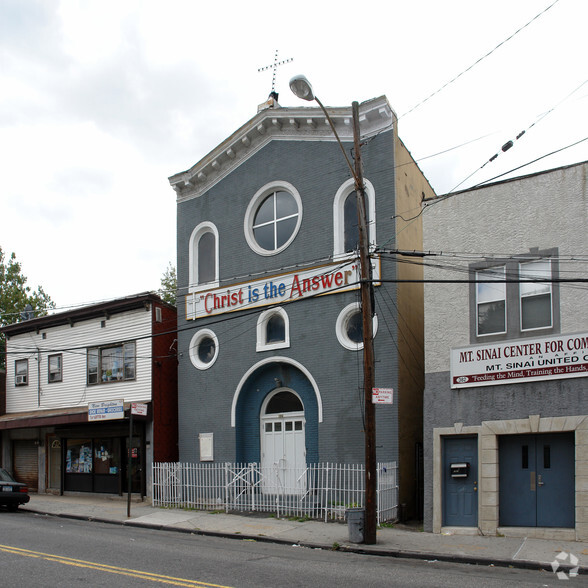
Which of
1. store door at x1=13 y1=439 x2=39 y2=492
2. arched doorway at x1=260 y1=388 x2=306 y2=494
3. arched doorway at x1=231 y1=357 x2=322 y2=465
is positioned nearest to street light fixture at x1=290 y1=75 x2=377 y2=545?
arched doorway at x1=260 y1=388 x2=306 y2=494

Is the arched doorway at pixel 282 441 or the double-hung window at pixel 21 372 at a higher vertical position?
the double-hung window at pixel 21 372

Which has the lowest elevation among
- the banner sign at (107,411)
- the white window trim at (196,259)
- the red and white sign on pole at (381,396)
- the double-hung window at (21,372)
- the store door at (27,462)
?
the store door at (27,462)

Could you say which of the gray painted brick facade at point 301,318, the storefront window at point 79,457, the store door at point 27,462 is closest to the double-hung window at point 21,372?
the store door at point 27,462

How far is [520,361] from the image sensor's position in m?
14.3

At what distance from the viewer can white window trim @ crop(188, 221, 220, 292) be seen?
21.3 meters

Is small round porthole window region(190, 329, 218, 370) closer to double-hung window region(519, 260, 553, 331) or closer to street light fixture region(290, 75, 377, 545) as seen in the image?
street light fixture region(290, 75, 377, 545)

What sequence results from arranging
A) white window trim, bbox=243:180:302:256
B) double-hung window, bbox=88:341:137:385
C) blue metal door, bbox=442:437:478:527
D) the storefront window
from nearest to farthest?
1. blue metal door, bbox=442:437:478:527
2. white window trim, bbox=243:180:302:256
3. double-hung window, bbox=88:341:137:385
4. the storefront window

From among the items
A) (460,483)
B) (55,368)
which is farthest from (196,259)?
(460,483)

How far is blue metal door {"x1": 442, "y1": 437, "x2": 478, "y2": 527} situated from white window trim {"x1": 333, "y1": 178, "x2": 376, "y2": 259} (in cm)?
587

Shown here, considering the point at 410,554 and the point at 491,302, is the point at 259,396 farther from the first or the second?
the point at 410,554

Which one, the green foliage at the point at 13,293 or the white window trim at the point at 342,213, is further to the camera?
the green foliage at the point at 13,293

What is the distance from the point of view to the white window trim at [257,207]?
1970cm

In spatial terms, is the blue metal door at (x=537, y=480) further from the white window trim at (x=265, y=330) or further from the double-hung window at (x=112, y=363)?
the double-hung window at (x=112, y=363)

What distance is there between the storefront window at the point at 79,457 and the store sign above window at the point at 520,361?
14.6 m
